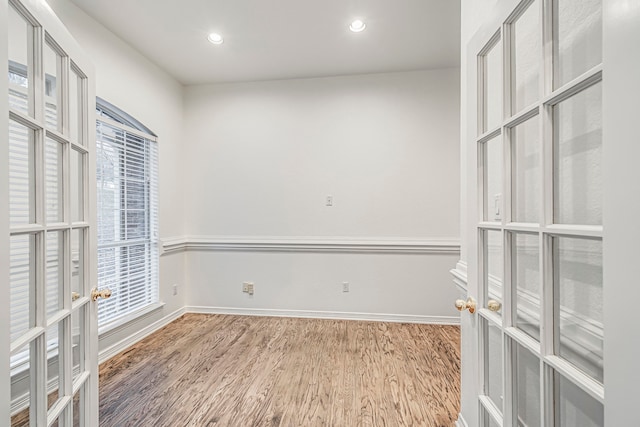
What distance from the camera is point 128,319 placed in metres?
2.36

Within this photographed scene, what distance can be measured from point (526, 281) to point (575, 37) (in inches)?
24.6

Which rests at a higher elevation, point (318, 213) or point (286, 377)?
point (318, 213)

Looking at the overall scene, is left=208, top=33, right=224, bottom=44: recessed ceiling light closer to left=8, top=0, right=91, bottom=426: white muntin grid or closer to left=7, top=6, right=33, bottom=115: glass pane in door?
left=8, top=0, right=91, bottom=426: white muntin grid

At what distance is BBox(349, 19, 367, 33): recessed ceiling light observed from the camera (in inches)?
84.9

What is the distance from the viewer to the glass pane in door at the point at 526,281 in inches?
29.9

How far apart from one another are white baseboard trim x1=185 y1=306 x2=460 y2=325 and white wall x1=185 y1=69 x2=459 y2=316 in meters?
0.05

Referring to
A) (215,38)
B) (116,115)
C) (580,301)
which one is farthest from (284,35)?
(580,301)

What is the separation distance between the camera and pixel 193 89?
317 cm

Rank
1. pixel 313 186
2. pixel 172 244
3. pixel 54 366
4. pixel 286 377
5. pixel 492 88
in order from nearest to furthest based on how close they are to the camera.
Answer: pixel 54 366 → pixel 492 88 → pixel 286 377 → pixel 172 244 → pixel 313 186

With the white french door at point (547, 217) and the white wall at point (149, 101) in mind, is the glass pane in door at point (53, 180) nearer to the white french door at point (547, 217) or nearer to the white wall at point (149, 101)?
the white french door at point (547, 217)

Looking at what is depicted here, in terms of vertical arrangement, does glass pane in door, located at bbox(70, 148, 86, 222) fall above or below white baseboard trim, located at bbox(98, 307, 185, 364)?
above

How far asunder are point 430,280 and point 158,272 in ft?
8.89

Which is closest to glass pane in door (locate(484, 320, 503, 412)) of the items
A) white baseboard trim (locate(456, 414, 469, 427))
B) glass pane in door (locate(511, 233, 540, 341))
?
glass pane in door (locate(511, 233, 540, 341))

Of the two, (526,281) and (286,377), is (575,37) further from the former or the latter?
(286,377)
